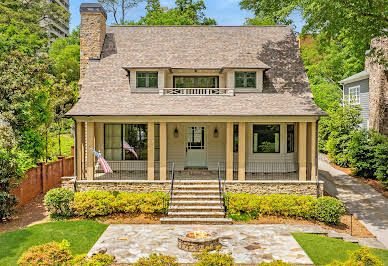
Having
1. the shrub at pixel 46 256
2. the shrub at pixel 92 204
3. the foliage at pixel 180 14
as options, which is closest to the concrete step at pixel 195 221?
the shrub at pixel 92 204

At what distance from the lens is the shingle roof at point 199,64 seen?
58.3 feet

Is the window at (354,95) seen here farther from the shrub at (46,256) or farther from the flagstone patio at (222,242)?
the shrub at (46,256)

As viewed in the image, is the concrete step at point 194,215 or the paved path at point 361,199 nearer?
the concrete step at point 194,215

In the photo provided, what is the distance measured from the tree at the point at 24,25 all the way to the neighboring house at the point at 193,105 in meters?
6.12

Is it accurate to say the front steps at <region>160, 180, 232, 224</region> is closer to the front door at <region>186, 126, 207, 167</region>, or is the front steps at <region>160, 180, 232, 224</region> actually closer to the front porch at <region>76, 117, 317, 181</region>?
the front porch at <region>76, 117, 317, 181</region>

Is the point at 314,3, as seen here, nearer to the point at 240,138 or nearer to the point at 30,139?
the point at 240,138

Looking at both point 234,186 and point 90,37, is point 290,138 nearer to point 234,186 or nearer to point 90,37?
point 234,186

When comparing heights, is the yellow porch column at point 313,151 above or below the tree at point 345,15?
below

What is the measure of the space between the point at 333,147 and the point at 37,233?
21.0 m

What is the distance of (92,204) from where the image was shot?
15.3m

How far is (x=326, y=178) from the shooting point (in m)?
22.5

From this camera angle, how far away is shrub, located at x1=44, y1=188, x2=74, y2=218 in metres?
15.1

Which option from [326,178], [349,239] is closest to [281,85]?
[326,178]

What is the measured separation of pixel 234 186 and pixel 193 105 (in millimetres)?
4484
